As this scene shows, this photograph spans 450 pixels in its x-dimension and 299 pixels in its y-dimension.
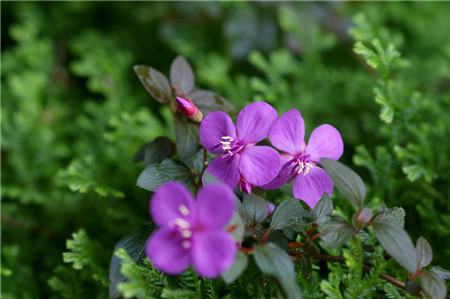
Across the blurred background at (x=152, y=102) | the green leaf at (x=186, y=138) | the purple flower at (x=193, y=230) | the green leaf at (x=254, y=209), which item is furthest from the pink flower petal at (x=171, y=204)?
the blurred background at (x=152, y=102)

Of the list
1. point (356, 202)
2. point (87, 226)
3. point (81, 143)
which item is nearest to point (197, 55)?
point (81, 143)

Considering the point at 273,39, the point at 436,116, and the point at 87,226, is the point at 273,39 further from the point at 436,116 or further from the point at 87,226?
the point at 87,226

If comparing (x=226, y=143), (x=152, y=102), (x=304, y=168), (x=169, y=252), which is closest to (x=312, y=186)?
(x=304, y=168)

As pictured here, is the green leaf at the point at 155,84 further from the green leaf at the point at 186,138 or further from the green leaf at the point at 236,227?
the green leaf at the point at 236,227

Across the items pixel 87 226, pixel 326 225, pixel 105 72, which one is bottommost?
pixel 87 226

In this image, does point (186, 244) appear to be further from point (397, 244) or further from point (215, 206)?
point (397, 244)

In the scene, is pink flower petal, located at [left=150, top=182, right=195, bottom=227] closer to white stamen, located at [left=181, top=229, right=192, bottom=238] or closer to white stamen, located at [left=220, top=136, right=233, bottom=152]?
white stamen, located at [left=181, top=229, right=192, bottom=238]
